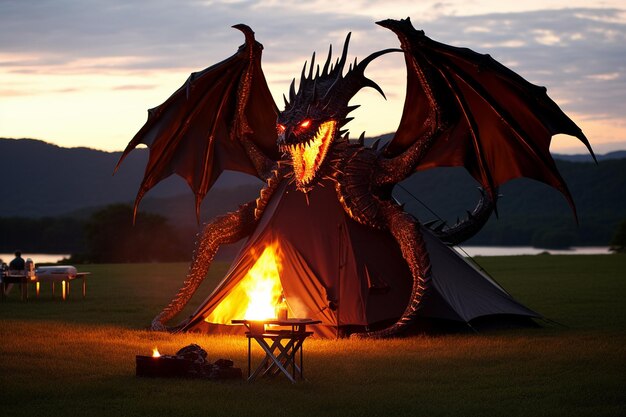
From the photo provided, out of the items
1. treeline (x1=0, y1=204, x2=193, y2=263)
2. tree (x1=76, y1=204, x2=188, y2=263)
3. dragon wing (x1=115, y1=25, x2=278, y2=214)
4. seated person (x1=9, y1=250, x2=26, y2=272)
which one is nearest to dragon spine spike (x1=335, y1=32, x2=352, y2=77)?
dragon wing (x1=115, y1=25, x2=278, y2=214)

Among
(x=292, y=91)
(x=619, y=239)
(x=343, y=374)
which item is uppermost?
(x=292, y=91)

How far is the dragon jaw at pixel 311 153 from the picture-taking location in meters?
16.3

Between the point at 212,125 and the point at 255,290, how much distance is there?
327 cm

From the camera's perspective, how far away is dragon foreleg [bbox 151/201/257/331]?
1812 centimetres

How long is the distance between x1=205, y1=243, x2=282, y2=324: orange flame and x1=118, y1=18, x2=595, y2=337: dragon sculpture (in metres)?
1.02

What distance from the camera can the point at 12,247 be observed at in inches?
3068

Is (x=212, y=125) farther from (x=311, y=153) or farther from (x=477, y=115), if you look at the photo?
(x=477, y=115)

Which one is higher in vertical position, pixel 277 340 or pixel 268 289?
pixel 268 289

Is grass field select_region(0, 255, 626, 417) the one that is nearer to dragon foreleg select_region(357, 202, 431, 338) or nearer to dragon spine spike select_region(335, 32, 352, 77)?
dragon foreleg select_region(357, 202, 431, 338)

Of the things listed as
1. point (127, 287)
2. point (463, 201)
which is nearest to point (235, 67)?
point (127, 287)

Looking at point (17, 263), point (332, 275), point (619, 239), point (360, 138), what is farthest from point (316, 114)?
point (619, 239)

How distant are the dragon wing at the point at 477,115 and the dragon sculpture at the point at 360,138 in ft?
0.05

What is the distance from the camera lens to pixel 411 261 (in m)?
16.4

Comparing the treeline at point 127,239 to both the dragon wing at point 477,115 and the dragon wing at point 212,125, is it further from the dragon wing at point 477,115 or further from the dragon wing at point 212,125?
the dragon wing at point 477,115
